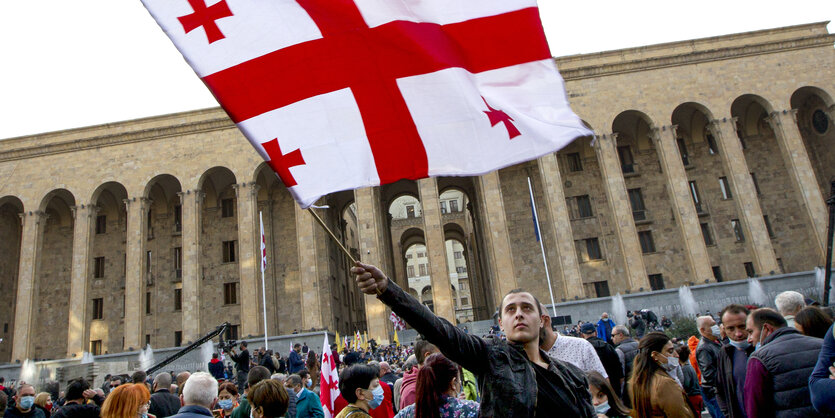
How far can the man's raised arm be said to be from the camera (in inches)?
91.0

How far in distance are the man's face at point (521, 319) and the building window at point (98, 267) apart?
35864 millimetres

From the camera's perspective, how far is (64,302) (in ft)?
103

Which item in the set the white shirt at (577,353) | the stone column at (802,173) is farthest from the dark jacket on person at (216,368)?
the stone column at (802,173)

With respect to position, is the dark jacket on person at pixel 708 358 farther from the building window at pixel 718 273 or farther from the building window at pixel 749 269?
the building window at pixel 749 269

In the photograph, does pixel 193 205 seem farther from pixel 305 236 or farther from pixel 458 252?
pixel 458 252

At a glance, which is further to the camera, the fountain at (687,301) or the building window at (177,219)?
the building window at (177,219)

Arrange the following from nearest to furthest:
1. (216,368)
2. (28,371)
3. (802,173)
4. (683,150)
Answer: (216,368)
(28,371)
(802,173)
(683,150)

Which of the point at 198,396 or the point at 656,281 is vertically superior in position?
the point at 656,281

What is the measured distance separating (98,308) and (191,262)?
8.62 m

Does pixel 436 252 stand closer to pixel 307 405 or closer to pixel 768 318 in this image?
pixel 307 405

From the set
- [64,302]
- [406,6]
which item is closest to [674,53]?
[406,6]

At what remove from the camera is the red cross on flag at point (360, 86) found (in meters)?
3.71

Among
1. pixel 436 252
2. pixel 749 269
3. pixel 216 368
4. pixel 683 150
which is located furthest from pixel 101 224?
pixel 749 269

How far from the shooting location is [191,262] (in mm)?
28094
